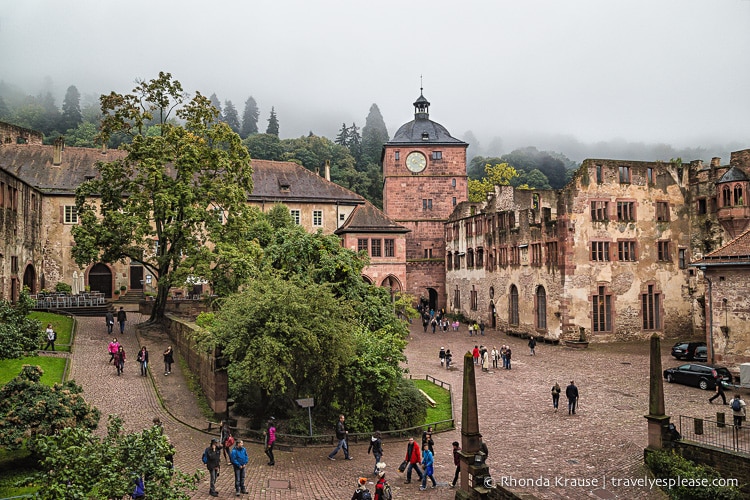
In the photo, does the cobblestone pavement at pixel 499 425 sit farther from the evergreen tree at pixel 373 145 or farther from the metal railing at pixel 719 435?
the evergreen tree at pixel 373 145

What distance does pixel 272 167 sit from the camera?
57.4 meters

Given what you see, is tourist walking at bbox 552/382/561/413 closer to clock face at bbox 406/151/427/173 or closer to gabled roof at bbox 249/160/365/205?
gabled roof at bbox 249/160/365/205

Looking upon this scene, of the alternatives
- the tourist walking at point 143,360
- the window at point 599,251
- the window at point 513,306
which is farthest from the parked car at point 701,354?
the tourist walking at point 143,360

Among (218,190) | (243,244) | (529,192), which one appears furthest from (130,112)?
(529,192)

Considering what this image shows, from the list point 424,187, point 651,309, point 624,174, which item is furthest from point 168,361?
point 424,187

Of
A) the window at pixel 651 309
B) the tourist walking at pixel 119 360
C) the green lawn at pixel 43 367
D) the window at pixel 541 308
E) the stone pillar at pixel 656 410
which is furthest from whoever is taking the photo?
the window at pixel 541 308

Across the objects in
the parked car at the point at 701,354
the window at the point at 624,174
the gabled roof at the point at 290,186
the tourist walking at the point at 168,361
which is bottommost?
the parked car at the point at 701,354

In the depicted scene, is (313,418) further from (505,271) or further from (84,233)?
(505,271)

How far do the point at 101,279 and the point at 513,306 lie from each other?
36.0 meters

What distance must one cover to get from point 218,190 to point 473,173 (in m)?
106

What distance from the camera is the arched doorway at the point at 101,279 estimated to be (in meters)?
49.0

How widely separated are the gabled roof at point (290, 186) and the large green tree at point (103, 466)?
45.6m

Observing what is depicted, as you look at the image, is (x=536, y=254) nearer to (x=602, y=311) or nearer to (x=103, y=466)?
(x=602, y=311)

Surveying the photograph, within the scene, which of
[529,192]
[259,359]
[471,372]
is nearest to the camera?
[471,372]
